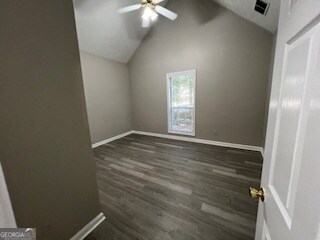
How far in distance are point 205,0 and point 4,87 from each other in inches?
154

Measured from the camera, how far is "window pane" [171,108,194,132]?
415cm

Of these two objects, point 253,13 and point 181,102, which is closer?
point 253,13

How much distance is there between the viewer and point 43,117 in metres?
1.07

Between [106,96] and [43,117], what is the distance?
324cm

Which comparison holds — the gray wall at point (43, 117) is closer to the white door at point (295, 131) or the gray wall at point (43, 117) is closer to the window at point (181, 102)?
the white door at point (295, 131)

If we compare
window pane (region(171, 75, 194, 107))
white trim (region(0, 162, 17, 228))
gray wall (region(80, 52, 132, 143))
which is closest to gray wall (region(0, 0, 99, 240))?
white trim (region(0, 162, 17, 228))

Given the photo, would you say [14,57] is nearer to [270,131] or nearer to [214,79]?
[270,131]

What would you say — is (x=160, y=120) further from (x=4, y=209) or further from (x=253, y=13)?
(x=4, y=209)

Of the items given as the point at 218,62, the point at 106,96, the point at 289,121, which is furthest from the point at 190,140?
the point at 289,121

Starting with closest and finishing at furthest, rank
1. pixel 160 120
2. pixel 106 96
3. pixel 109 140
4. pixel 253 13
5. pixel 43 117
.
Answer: pixel 43 117 → pixel 253 13 → pixel 106 96 → pixel 109 140 → pixel 160 120

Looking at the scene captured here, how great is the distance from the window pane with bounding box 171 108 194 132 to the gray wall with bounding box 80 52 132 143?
1.61 m

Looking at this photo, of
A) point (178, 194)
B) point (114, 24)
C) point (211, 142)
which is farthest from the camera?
Result: point (211, 142)

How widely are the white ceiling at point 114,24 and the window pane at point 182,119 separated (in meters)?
2.28

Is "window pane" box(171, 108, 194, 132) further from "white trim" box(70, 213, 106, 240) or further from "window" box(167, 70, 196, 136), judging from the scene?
"white trim" box(70, 213, 106, 240)
